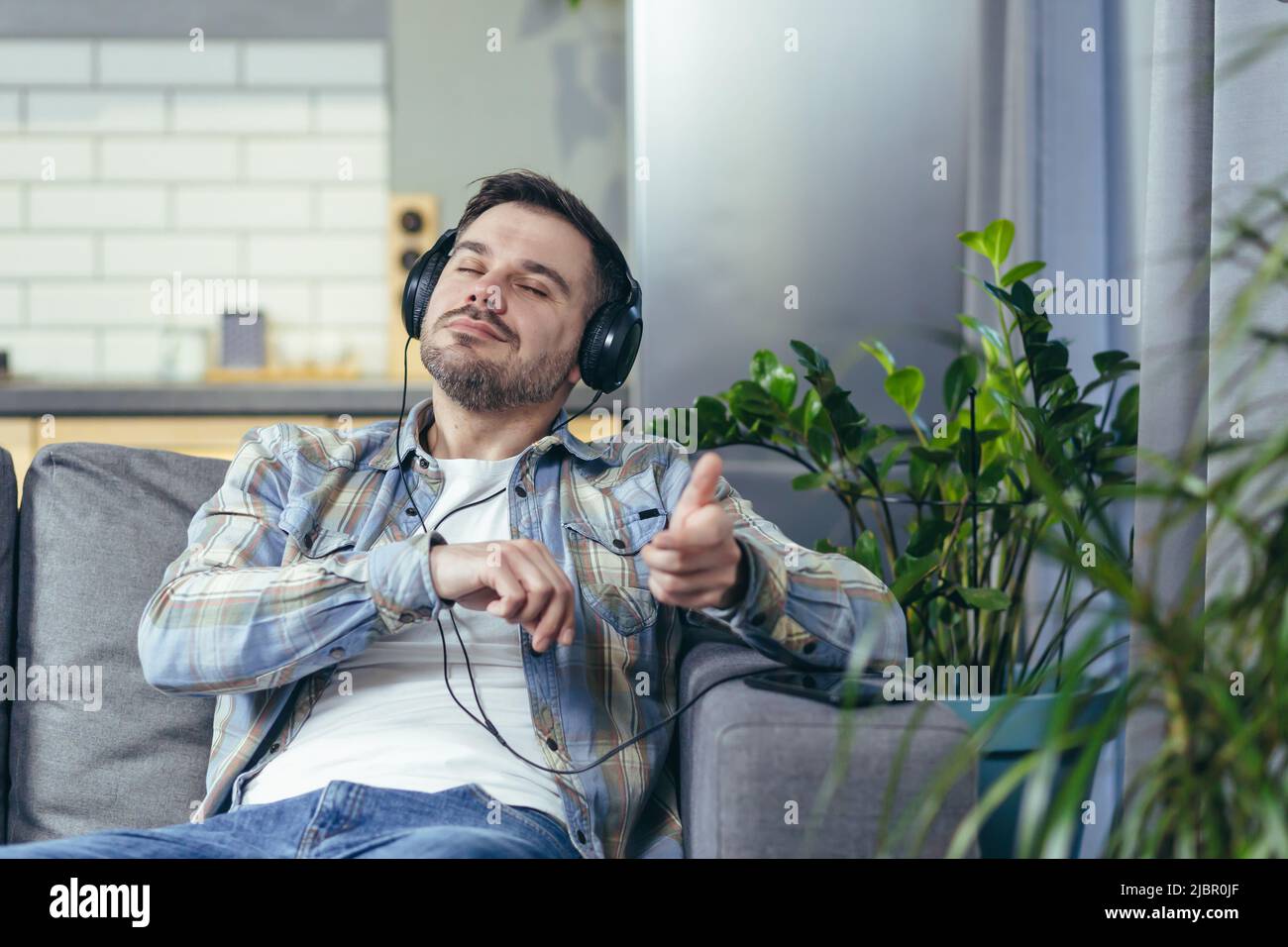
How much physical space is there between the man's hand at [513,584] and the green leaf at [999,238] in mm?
817

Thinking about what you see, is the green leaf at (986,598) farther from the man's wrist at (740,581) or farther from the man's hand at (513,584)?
the man's hand at (513,584)

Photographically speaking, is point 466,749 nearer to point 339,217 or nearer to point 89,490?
point 89,490

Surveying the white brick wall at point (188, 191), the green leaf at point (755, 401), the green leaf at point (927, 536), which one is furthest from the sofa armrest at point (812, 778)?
the white brick wall at point (188, 191)

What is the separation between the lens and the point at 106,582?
4.56ft

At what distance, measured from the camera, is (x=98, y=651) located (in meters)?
1.36

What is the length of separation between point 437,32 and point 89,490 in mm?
2594

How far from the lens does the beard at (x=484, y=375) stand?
4.69ft

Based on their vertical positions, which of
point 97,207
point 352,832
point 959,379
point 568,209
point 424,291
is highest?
point 97,207

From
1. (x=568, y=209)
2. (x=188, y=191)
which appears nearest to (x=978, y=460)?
(x=568, y=209)

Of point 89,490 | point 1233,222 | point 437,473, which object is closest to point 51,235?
point 89,490

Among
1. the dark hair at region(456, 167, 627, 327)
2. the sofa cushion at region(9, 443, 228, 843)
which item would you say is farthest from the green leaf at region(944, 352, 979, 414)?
the sofa cushion at region(9, 443, 228, 843)

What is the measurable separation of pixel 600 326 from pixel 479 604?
0.50m

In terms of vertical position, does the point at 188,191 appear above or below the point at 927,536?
above

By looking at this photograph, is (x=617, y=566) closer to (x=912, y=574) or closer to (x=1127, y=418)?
(x=912, y=574)
